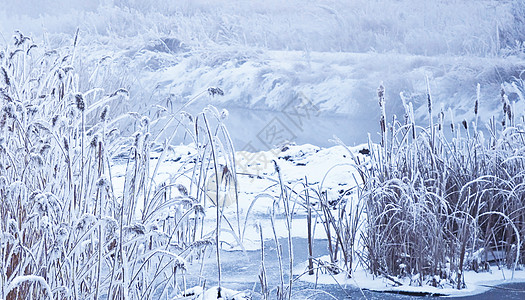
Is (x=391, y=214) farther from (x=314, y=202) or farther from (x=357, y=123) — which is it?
(x=357, y=123)

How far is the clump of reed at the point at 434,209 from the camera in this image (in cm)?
197

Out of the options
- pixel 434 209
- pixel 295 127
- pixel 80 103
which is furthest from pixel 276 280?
pixel 295 127

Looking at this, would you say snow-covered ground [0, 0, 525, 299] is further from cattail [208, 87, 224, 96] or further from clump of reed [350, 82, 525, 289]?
cattail [208, 87, 224, 96]

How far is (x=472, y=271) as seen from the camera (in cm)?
210

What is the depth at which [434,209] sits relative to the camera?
1.99 meters

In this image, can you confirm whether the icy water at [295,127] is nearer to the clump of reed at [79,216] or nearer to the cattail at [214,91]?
the clump of reed at [79,216]

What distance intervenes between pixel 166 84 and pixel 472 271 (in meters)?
8.24

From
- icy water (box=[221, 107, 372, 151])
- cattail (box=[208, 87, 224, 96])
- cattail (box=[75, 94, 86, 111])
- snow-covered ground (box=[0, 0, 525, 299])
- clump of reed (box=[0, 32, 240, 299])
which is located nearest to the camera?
cattail (box=[75, 94, 86, 111])

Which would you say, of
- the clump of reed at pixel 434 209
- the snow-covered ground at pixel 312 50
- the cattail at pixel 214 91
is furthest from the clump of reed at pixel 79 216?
the snow-covered ground at pixel 312 50

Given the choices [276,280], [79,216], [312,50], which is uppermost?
[312,50]

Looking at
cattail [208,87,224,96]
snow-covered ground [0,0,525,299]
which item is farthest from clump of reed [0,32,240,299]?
snow-covered ground [0,0,525,299]

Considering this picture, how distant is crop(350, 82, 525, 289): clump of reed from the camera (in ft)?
6.45

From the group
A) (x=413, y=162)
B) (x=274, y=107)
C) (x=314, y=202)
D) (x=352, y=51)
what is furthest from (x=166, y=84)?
(x=413, y=162)

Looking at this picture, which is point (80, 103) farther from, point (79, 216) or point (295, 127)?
point (295, 127)
